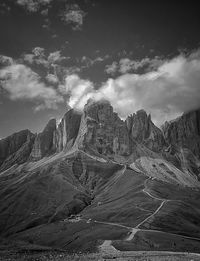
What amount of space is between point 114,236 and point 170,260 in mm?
106071

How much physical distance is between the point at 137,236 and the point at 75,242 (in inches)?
1516

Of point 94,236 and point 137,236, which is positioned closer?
point 137,236

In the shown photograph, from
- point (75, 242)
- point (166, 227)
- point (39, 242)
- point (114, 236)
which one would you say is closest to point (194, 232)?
point (166, 227)

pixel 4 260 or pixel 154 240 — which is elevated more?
pixel 4 260

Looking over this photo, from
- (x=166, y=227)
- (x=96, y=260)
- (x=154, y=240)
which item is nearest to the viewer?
(x=96, y=260)

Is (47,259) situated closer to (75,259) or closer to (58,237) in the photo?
(75,259)

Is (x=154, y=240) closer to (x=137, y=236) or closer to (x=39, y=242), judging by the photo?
(x=137, y=236)

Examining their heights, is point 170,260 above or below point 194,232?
above

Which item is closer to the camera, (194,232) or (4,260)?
(4,260)

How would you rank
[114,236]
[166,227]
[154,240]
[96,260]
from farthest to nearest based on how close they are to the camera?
[166,227], [114,236], [154,240], [96,260]

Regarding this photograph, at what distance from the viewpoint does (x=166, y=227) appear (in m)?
188

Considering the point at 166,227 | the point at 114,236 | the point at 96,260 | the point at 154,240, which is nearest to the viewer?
the point at 96,260

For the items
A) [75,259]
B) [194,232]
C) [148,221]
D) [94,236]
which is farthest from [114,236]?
[75,259]

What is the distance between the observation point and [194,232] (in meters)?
A: 189
